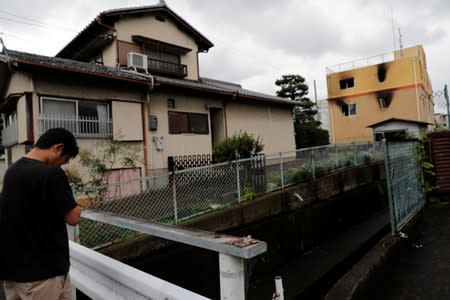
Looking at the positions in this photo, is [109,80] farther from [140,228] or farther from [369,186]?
[369,186]

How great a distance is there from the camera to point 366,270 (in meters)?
3.15

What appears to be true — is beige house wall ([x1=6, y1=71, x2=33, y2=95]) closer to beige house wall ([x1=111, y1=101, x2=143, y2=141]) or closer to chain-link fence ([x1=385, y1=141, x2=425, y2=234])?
beige house wall ([x1=111, y1=101, x2=143, y2=141])

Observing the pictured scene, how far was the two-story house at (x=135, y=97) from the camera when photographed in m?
7.81

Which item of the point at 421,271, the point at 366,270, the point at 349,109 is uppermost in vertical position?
the point at 349,109

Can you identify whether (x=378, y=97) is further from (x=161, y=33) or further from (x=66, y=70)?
(x=66, y=70)

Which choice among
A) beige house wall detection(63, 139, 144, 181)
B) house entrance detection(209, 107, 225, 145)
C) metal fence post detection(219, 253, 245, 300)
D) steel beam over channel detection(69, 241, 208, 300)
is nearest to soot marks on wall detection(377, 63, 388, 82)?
house entrance detection(209, 107, 225, 145)

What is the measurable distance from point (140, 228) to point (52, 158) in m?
0.72

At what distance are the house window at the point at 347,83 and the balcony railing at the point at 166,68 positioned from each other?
16490 millimetres

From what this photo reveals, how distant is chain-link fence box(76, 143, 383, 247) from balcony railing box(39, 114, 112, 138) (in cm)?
401

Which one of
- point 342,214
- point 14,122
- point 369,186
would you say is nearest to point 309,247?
point 342,214

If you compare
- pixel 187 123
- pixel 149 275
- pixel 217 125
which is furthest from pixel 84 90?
pixel 149 275

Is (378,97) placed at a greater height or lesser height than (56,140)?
greater

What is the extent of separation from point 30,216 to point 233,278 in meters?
1.24

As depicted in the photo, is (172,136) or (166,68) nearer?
(172,136)
